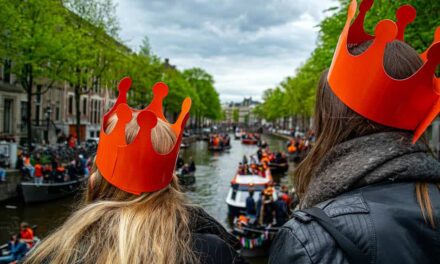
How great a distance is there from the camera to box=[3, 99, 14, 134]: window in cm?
3019

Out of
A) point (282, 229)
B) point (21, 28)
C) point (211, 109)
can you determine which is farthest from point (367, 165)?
point (211, 109)

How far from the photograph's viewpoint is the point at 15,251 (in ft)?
33.8

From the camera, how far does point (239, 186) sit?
59.6 feet

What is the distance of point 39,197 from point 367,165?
1881 centimetres

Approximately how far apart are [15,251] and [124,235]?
995 cm

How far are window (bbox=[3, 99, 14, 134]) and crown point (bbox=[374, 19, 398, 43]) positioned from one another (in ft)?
107

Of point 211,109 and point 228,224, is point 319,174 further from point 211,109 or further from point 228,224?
point 211,109

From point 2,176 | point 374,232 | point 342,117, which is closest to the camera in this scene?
point 374,232

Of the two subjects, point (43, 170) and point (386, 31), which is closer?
point (386, 31)

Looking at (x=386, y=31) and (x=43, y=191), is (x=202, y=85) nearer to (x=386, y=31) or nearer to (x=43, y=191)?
(x=43, y=191)

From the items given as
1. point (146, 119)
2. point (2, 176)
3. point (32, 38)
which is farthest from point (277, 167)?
point (146, 119)

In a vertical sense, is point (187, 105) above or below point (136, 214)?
above

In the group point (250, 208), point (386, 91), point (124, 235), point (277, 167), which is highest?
point (386, 91)

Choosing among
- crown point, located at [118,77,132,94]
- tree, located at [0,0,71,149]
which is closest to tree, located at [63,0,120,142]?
tree, located at [0,0,71,149]
